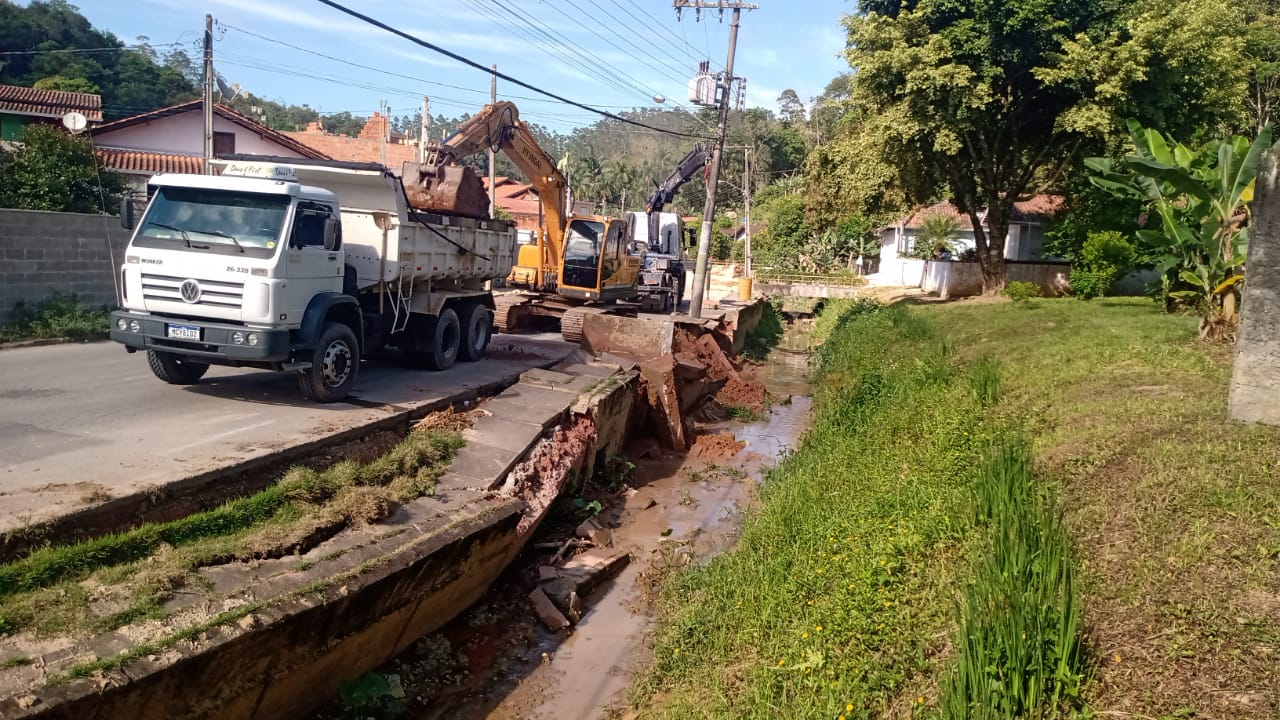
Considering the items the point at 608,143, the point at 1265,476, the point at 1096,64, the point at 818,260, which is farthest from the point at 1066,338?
the point at 608,143

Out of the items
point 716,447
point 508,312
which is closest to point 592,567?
point 716,447

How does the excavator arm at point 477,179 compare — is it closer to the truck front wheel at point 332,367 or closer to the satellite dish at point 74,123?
the truck front wheel at point 332,367

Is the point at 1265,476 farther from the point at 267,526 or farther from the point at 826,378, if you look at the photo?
the point at 826,378

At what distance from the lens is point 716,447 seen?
13.4 m

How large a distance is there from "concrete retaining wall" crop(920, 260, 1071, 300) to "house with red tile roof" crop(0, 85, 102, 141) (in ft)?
96.3

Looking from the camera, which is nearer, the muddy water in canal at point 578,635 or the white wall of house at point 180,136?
the muddy water in canal at point 578,635

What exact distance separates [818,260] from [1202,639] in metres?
41.4

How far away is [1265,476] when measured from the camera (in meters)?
5.86

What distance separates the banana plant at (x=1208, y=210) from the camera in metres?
12.1

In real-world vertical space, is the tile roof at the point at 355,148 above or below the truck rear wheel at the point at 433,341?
above

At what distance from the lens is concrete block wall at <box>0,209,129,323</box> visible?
13.4 metres

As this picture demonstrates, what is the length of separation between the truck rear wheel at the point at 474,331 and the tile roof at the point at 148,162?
56.5ft

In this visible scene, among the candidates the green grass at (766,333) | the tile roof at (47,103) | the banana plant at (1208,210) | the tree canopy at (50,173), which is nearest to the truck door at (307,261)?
the banana plant at (1208,210)

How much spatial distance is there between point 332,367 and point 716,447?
608 centimetres
